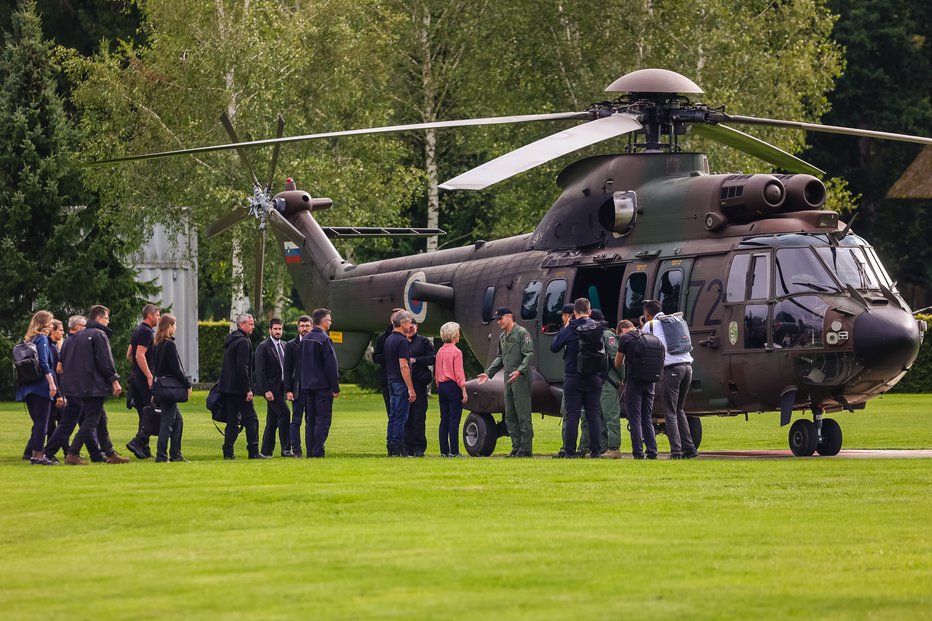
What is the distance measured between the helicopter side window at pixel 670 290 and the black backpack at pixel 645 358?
1419 mm

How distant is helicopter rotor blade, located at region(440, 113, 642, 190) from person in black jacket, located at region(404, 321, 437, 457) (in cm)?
294

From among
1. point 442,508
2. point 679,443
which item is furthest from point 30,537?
point 679,443

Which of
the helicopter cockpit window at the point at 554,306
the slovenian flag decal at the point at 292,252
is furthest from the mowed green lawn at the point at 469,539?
the slovenian flag decal at the point at 292,252

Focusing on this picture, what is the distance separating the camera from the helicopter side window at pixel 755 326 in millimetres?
18859

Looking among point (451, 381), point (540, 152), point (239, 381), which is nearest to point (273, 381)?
point (239, 381)

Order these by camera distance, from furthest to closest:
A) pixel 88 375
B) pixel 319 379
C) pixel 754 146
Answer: pixel 754 146
pixel 319 379
pixel 88 375

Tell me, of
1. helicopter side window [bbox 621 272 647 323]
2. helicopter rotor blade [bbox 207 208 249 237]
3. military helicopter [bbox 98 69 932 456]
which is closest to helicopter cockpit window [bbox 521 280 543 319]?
military helicopter [bbox 98 69 932 456]

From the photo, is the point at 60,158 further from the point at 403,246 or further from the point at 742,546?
the point at 742,546

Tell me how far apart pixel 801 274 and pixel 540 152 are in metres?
3.56

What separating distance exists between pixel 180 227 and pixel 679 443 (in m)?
28.3

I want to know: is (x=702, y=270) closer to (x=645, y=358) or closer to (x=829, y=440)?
(x=645, y=358)

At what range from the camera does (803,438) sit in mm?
19516

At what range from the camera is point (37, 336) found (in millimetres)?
18625

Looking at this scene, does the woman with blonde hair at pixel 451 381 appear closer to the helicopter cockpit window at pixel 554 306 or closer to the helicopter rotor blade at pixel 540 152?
the helicopter cockpit window at pixel 554 306
